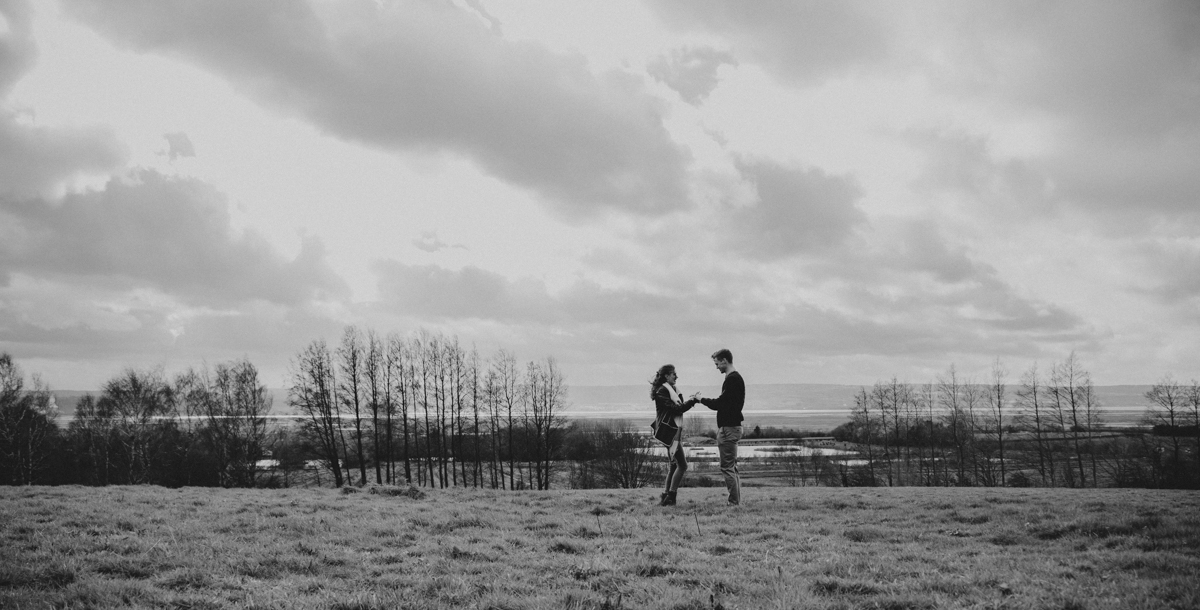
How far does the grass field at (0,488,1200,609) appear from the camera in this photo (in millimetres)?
5234

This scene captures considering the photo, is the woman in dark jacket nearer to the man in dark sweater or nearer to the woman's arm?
the woman's arm

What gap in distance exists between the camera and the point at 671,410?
465 inches

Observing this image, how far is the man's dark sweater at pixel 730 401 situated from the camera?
11414 millimetres

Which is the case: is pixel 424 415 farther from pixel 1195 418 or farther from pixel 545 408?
pixel 1195 418

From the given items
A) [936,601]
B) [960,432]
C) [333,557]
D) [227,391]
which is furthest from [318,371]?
[960,432]

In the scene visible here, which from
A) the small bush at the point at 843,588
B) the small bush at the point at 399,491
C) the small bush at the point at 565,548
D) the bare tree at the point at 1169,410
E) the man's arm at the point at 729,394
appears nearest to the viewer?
the small bush at the point at 843,588

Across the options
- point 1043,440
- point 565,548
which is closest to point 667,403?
point 565,548

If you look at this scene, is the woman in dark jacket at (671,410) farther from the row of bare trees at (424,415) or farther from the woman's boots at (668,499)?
the row of bare trees at (424,415)

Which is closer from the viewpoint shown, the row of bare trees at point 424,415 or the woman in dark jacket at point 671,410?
the woman in dark jacket at point 671,410

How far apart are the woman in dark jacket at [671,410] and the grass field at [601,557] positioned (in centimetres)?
71

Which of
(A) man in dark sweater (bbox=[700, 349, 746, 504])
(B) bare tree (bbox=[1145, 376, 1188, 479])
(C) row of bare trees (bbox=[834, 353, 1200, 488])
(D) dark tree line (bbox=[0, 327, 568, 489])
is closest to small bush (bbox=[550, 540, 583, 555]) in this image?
(A) man in dark sweater (bbox=[700, 349, 746, 504])

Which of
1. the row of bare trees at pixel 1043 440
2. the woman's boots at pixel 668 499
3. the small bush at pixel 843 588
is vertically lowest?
the row of bare trees at pixel 1043 440

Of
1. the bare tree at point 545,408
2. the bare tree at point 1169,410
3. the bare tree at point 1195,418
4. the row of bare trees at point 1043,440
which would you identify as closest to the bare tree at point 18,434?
the bare tree at point 545,408

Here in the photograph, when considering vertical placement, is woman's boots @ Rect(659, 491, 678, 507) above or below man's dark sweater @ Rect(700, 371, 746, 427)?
below
